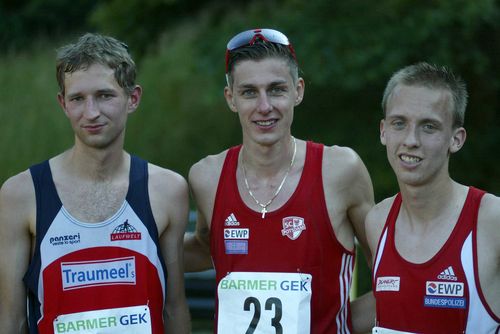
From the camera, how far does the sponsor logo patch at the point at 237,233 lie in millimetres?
4434

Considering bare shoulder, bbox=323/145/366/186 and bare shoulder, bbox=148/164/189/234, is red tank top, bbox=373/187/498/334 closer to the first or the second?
bare shoulder, bbox=323/145/366/186

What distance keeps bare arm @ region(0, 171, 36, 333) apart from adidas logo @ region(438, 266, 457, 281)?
6.18 ft

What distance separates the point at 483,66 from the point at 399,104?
6.93m

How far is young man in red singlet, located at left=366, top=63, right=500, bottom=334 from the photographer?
12.6 feet

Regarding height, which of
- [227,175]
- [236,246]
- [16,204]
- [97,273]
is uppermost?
[227,175]

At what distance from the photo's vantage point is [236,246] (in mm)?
4441

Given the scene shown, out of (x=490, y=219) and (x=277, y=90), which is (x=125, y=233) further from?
(x=490, y=219)

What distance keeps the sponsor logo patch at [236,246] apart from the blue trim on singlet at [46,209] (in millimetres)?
322

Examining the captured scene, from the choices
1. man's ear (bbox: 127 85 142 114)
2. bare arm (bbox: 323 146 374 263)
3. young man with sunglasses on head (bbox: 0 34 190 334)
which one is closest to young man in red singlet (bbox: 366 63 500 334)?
bare arm (bbox: 323 146 374 263)

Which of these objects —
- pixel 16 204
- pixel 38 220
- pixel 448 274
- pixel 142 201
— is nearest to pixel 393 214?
Result: pixel 448 274

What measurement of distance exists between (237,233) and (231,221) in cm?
7

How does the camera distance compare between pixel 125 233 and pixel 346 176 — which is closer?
pixel 125 233

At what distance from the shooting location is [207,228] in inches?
190

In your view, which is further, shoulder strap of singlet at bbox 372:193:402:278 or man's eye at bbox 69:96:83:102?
man's eye at bbox 69:96:83:102
